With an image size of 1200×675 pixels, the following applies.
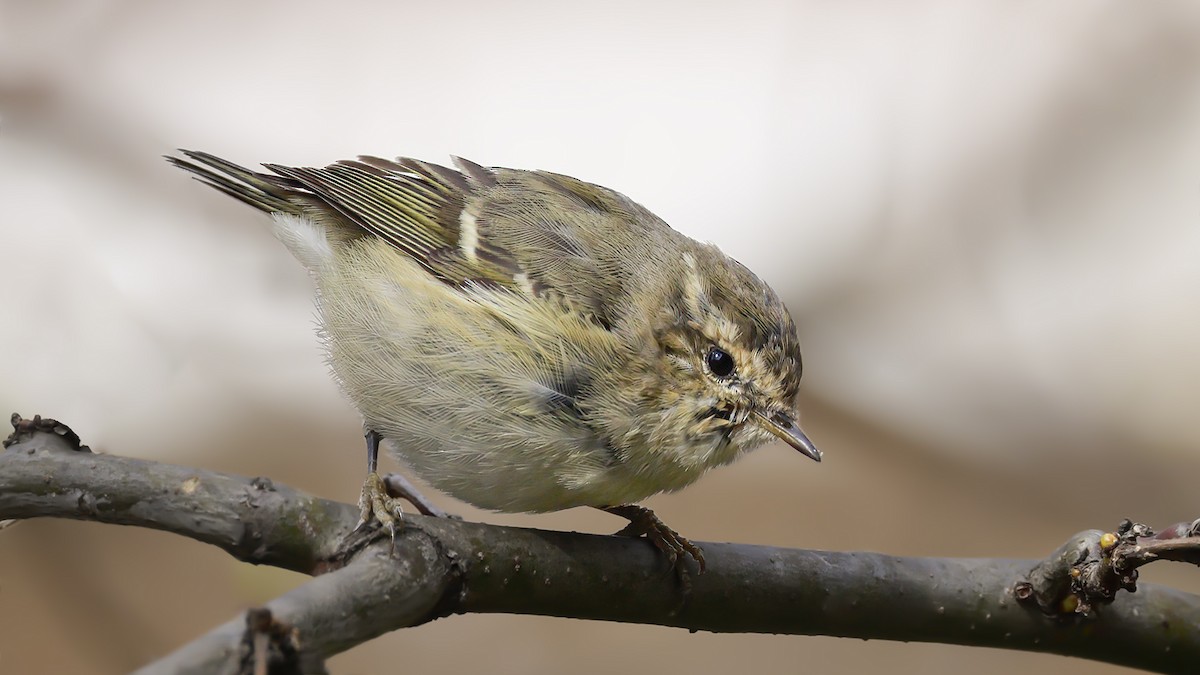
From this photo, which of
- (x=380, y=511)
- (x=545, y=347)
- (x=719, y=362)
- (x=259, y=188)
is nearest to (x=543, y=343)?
(x=545, y=347)

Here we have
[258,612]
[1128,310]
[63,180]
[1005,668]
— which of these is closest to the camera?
[258,612]

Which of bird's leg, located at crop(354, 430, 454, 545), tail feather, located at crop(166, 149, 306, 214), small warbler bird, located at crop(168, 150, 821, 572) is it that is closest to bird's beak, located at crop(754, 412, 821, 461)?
small warbler bird, located at crop(168, 150, 821, 572)

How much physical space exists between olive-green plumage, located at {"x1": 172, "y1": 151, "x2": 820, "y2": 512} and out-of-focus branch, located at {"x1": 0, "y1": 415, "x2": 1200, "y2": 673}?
6.5 inches

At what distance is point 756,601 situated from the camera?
1632 millimetres

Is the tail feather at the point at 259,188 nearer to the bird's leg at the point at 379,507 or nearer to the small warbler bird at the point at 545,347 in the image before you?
the small warbler bird at the point at 545,347

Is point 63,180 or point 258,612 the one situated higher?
point 63,180

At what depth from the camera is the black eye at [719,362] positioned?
180 centimetres

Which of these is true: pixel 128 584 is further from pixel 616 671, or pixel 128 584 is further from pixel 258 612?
pixel 258 612

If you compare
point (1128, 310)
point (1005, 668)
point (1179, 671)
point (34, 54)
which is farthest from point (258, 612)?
point (1128, 310)

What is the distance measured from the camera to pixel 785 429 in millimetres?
1764

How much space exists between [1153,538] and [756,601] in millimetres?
567

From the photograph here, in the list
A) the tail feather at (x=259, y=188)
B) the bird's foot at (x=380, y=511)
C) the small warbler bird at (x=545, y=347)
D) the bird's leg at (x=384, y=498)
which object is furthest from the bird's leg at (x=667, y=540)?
the tail feather at (x=259, y=188)

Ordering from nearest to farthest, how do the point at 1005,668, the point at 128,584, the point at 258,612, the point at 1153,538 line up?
1. the point at 258,612
2. the point at 1153,538
3. the point at 128,584
4. the point at 1005,668

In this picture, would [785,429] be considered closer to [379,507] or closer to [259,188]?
[379,507]
